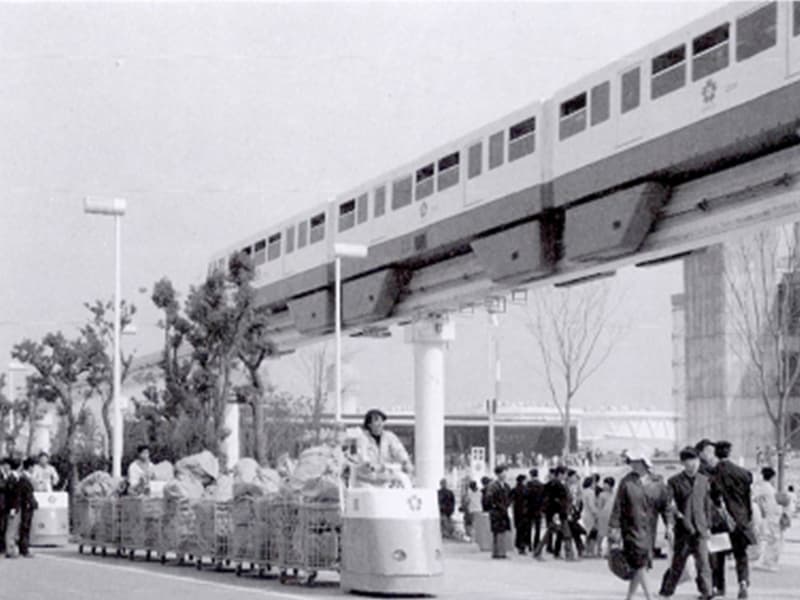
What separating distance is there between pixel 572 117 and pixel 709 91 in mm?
5235

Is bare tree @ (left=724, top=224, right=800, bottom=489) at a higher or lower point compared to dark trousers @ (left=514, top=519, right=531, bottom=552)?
higher

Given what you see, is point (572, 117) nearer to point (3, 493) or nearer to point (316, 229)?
point (3, 493)

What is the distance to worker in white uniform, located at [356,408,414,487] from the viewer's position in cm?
1758

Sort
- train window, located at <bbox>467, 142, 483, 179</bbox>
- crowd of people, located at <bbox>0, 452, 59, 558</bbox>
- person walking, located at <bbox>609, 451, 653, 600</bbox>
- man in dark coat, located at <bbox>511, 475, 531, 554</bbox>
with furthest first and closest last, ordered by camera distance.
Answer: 1. train window, located at <bbox>467, 142, 483, 179</bbox>
2. man in dark coat, located at <bbox>511, 475, 531, 554</bbox>
3. crowd of people, located at <bbox>0, 452, 59, 558</bbox>
4. person walking, located at <bbox>609, 451, 653, 600</bbox>

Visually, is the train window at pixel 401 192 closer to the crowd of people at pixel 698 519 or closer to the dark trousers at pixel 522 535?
the dark trousers at pixel 522 535

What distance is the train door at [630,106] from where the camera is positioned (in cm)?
2723

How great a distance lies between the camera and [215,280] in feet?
114

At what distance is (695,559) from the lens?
54.0ft

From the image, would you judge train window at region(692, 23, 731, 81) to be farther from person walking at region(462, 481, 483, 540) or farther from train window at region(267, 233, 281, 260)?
train window at region(267, 233, 281, 260)

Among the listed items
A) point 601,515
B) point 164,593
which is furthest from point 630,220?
point 164,593

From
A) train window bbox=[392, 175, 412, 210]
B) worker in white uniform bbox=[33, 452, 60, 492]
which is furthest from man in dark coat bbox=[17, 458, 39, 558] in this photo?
train window bbox=[392, 175, 412, 210]

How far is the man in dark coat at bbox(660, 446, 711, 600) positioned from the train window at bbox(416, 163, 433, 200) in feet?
68.2

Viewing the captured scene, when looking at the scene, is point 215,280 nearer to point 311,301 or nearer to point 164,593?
point 311,301

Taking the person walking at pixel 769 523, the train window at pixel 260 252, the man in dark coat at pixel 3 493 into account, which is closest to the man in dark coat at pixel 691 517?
the person walking at pixel 769 523
